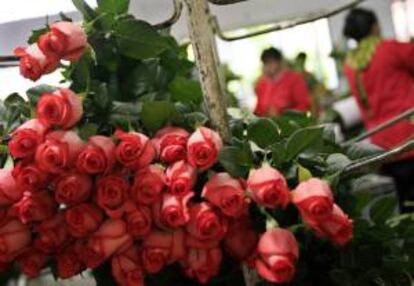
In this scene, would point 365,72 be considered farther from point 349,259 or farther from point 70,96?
point 70,96

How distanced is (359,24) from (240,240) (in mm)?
1991

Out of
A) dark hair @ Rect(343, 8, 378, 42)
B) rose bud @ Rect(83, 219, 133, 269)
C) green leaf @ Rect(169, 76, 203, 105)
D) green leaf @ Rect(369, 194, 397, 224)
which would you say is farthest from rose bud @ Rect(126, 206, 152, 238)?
dark hair @ Rect(343, 8, 378, 42)

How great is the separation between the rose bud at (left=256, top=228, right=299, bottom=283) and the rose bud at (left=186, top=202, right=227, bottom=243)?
1.7 inches

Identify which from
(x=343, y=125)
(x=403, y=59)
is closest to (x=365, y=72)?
(x=403, y=59)

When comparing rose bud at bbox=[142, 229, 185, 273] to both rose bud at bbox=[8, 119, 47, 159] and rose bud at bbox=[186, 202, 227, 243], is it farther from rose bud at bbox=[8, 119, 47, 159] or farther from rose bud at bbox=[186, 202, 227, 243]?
rose bud at bbox=[8, 119, 47, 159]

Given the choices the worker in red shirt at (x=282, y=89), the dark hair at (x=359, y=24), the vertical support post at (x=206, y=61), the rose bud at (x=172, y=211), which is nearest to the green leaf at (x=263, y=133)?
the vertical support post at (x=206, y=61)

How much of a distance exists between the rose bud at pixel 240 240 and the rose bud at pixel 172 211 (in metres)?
0.06

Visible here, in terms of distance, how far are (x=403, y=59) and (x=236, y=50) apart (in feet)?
10.5

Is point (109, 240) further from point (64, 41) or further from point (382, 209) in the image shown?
point (382, 209)

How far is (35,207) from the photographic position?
2.01ft

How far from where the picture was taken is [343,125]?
264 cm

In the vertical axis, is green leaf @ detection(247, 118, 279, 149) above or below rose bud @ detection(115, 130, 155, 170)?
below

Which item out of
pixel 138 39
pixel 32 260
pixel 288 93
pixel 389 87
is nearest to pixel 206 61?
pixel 138 39

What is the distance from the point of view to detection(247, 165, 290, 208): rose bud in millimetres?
564
